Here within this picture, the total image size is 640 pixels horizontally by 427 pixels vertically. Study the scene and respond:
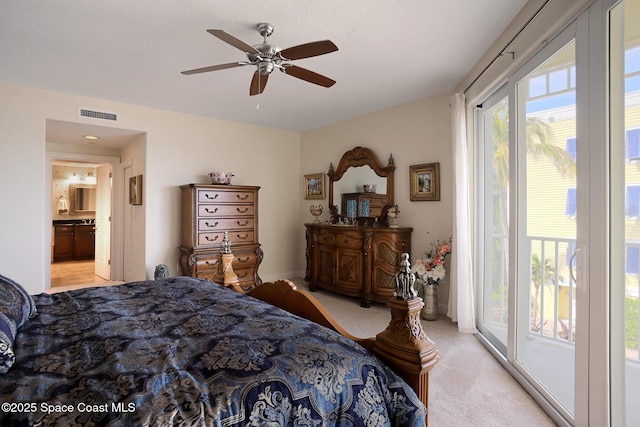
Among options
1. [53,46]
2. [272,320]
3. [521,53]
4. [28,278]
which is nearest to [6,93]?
[53,46]

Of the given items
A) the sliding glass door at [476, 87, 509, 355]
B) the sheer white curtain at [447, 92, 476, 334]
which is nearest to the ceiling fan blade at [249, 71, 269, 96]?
the sheer white curtain at [447, 92, 476, 334]

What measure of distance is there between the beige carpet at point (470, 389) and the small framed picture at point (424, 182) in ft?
4.97

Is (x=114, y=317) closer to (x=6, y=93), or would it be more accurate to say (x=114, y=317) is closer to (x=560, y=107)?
(x=560, y=107)

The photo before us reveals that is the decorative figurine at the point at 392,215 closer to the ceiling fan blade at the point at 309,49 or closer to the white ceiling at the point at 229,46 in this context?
the white ceiling at the point at 229,46

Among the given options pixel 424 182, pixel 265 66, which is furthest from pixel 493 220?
pixel 265 66

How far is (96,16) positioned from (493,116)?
3399 millimetres

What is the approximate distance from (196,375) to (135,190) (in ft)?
14.5

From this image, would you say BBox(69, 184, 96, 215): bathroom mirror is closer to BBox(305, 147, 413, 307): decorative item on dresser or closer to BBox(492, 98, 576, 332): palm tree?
BBox(305, 147, 413, 307): decorative item on dresser

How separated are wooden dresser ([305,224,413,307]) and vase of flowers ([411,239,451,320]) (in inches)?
12.6

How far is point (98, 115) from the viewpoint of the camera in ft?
13.2

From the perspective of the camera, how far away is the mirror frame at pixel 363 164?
440 centimetres

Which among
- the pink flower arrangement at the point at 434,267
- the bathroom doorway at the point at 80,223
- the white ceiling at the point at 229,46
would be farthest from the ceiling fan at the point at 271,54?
the bathroom doorway at the point at 80,223

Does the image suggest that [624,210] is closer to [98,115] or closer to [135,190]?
[98,115]

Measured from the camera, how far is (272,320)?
144cm
